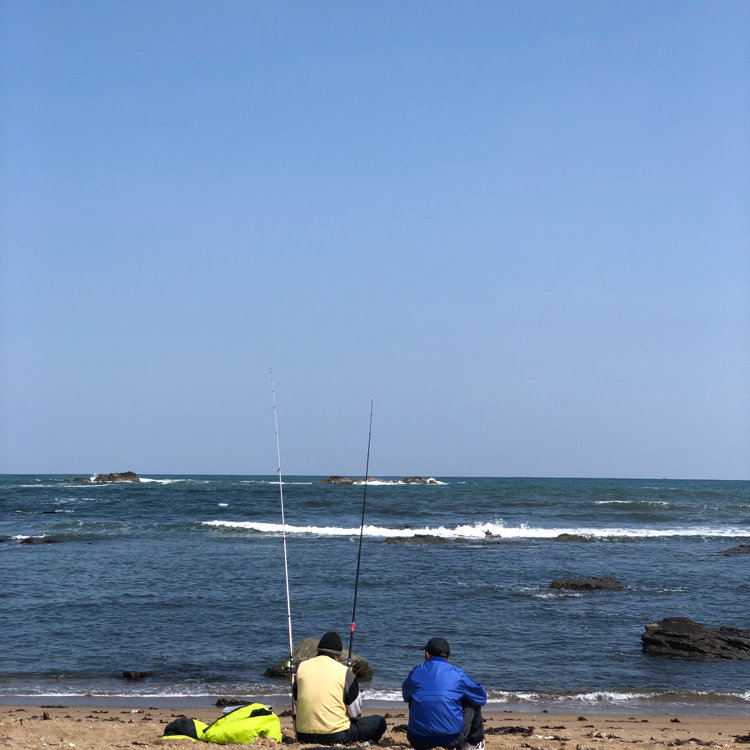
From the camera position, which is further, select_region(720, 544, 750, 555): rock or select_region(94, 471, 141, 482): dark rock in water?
select_region(94, 471, 141, 482): dark rock in water

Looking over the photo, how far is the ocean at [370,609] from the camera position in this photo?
11422mm

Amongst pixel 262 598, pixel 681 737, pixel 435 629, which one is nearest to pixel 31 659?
pixel 262 598

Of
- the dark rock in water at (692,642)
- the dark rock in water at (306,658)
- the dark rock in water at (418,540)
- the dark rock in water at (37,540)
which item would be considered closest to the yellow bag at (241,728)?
the dark rock in water at (306,658)

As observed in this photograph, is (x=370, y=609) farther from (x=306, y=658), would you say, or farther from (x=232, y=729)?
(x=232, y=729)

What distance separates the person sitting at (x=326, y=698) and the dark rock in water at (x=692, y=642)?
7748mm

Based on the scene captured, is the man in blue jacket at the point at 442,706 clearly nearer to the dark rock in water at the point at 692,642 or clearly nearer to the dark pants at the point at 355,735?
the dark pants at the point at 355,735

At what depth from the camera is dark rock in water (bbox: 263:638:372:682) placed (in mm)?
11406

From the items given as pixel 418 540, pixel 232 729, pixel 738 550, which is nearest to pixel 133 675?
pixel 232 729

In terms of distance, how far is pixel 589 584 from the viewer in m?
19.2

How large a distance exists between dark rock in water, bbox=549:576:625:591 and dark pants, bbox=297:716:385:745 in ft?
40.6

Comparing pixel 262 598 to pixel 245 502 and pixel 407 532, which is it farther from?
pixel 245 502

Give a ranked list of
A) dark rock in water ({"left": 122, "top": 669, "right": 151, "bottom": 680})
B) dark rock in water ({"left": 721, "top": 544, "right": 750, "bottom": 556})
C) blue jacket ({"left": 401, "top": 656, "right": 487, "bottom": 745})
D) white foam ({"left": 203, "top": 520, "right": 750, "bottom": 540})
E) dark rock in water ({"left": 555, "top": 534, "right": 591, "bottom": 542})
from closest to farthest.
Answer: blue jacket ({"left": 401, "top": 656, "right": 487, "bottom": 745}), dark rock in water ({"left": 122, "top": 669, "right": 151, "bottom": 680}), dark rock in water ({"left": 721, "top": 544, "right": 750, "bottom": 556}), dark rock in water ({"left": 555, "top": 534, "right": 591, "bottom": 542}), white foam ({"left": 203, "top": 520, "right": 750, "bottom": 540})

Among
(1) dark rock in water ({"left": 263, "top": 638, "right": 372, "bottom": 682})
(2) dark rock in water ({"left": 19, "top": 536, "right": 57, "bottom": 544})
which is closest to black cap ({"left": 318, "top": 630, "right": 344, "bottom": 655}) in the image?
(1) dark rock in water ({"left": 263, "top": 638, "right": 372, "bottom": 682})

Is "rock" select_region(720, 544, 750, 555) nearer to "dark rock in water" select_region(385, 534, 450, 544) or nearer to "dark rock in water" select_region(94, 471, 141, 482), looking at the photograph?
"dark rock in water" select_region(385, 534, 450, 544)
